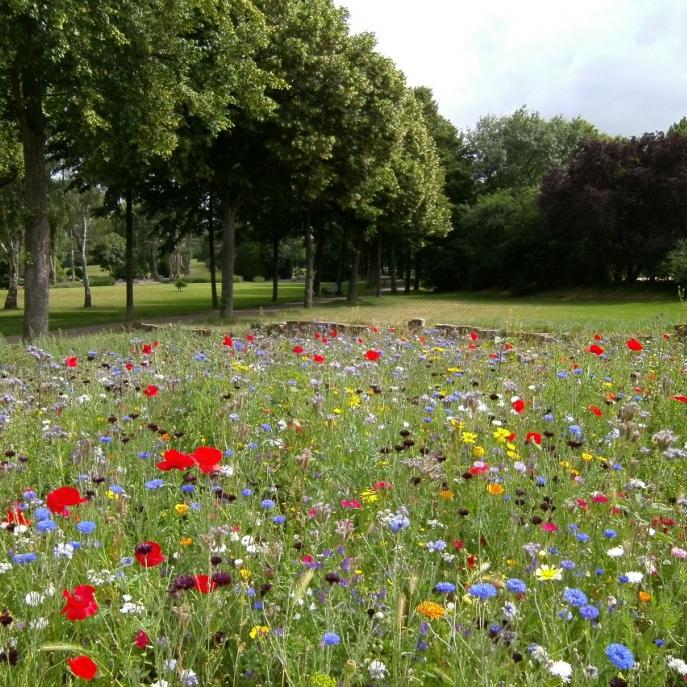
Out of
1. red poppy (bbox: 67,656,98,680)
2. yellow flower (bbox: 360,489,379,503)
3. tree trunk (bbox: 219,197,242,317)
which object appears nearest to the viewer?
red poppy (bbox: 67,656,98,680)

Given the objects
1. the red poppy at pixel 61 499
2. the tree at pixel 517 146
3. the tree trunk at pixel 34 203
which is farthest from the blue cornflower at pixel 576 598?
the tree at pixel 517 146

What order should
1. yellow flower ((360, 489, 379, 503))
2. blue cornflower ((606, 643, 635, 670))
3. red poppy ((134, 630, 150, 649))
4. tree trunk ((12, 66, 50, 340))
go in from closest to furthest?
blue cornflower ((606, 643, 635, 670)) < red poppy ((134, 630, 150, 649)) < yellow flower ((360, 489, 379, 503)) < tree trunk ((12, 66, 50, 340))

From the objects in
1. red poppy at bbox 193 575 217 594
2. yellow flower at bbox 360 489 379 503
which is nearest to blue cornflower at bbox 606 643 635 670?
red poppy at bbox 193 575 217 594

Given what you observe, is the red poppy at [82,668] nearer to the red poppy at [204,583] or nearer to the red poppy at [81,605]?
the red poppy at [81,605]

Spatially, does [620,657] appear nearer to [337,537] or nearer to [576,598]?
[576,598]

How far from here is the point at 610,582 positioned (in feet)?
8.55

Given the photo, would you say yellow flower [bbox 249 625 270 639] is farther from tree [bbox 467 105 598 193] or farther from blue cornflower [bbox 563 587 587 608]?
tree [bbox 467 105 598 193]

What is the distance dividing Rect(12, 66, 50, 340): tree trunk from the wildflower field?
10.6 m

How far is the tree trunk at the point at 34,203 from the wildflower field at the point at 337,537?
10579mm

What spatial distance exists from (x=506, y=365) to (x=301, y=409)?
9.16 ft

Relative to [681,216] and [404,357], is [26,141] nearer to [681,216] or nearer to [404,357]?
[404,357]

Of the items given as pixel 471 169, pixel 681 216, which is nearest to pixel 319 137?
pixel 681 216

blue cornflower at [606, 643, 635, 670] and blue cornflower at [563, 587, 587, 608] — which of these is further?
blue cornflower at [563, 587, 587, 608]

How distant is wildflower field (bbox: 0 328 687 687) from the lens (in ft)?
6.45
